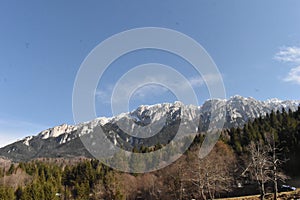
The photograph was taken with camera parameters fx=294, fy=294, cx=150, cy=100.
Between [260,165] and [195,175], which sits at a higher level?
[260,165]

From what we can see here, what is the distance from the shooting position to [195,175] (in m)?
41.1

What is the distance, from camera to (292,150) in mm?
54469

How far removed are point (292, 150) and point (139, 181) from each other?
113ft

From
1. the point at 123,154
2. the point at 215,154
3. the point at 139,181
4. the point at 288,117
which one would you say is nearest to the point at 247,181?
the point at 215,154

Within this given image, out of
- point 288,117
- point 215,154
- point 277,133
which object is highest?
point 288,117

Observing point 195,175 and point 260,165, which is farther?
point 195,175

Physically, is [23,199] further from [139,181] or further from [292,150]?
[292,150]

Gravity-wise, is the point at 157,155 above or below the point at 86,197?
above

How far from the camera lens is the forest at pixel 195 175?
46750 millimetres

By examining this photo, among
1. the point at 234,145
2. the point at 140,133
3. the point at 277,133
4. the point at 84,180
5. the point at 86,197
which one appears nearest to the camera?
the point at 277,133

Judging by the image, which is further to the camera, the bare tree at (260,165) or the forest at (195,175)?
the forest at (195,175)

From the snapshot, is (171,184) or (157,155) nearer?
(171,184)

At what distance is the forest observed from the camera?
1841 inches

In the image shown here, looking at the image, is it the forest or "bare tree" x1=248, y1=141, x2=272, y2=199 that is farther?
the forest
